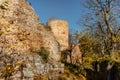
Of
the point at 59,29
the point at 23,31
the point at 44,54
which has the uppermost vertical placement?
the point at 59,29

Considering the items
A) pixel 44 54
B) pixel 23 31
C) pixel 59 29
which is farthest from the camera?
pixel 59 29

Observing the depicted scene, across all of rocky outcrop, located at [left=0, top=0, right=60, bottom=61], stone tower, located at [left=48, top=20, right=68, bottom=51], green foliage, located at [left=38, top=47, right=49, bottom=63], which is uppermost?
stone tower, located at [left=48, top=20, right=68, bottom=51]

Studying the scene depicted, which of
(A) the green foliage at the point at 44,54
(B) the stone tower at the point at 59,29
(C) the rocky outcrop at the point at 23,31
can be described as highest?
(B) the stone tower at the point at 59,29

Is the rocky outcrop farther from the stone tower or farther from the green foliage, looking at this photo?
the stone tower

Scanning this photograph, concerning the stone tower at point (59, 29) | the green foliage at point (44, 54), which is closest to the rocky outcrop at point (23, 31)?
the green foliage at point (44, 54)

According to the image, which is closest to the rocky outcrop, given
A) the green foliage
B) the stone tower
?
the green foliage

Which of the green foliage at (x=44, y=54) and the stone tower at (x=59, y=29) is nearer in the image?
the green foliage at (x=44, y=54)

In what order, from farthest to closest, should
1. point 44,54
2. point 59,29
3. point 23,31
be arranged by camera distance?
point 59,29
point 44,54
point 23,31

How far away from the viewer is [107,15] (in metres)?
22.9

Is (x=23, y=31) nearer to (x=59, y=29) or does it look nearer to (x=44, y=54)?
(x=44, y=54)

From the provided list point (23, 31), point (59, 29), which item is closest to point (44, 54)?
point (23, 31)

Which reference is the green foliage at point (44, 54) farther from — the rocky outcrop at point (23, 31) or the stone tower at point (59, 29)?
the stone tower at point (59, 29)

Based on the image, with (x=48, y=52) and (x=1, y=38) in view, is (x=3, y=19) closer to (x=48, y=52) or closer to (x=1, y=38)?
(x=1, y=38)

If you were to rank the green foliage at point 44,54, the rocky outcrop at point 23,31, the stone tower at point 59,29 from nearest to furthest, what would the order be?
the rocky outcrop at point 23,31 → the green foliage at point 44,54 → the stone tower at point 59,29
